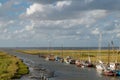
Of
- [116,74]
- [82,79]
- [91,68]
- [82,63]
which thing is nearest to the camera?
[82,79]

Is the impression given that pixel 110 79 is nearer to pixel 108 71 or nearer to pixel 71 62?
pixel 108 71

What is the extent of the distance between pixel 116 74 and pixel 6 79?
3567cm

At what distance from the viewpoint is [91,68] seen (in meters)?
118

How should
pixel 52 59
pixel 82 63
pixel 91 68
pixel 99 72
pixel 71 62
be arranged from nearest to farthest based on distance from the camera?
1. pixel 99 72
2. pixel 91 68
3. pixel 82 63
4. pixel 71 62
5. pixel 52 59

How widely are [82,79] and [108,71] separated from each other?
467 inches

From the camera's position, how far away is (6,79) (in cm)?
7206

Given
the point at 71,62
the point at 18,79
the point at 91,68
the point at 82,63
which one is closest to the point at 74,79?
the point at 18,79

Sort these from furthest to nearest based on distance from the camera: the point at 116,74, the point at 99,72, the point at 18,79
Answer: the point at 99,72 → the point at 116,74 → the point at 18,79

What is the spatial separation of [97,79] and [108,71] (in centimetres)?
855

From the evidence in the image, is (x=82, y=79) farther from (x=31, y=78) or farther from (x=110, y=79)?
(x=31, y=78)

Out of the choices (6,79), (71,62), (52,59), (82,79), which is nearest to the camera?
(6,79)

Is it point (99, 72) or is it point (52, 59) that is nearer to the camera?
point (99, 72)

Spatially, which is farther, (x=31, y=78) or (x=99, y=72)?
(x=99, y=72)

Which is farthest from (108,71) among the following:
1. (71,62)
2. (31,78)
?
(71,62)
